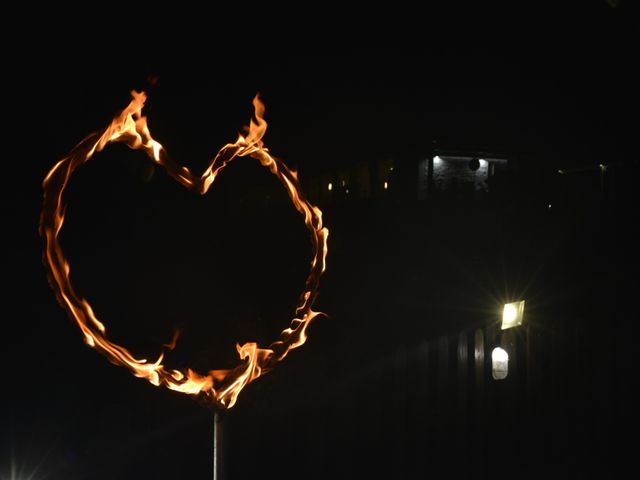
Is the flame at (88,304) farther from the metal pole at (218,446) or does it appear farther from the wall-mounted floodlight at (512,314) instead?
the wall-mounted floodlight at (512,314)

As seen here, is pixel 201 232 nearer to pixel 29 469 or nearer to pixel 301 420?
pixel 301 420

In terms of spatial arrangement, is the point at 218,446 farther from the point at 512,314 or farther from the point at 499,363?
the point at 512,314

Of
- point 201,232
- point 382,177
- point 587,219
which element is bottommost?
point 201,232

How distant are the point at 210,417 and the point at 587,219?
7564mm

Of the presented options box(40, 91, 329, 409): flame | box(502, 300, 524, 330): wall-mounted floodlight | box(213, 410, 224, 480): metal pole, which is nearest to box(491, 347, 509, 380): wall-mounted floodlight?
box(502, 300, 524, 330): wall-mounted floodlight

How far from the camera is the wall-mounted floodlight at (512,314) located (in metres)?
7.13

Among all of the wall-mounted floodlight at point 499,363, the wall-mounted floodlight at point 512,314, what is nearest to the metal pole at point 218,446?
the wall-mounted floodlight at point 499,363

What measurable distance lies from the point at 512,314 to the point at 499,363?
598 mm

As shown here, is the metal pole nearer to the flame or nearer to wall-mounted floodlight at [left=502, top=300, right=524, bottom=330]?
the flame

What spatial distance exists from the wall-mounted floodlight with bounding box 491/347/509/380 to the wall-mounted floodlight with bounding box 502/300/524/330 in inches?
10.9

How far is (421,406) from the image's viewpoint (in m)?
6.40

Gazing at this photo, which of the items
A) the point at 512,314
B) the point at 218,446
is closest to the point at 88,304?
the point at 218,446

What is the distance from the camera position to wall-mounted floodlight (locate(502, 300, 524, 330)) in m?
7.13

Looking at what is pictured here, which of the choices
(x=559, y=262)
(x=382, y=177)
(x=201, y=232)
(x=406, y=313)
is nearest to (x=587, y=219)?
(x=559, y=262)
